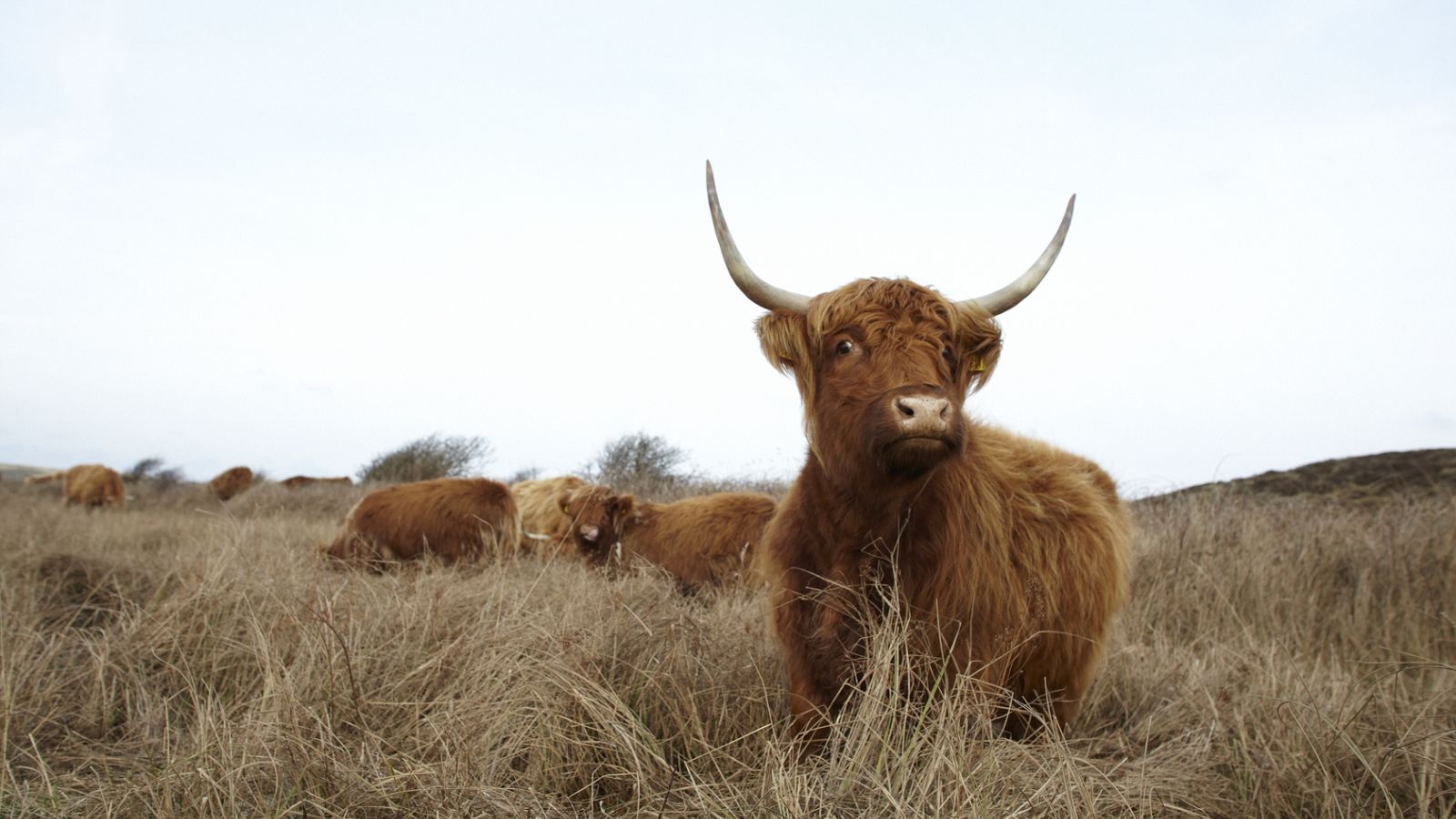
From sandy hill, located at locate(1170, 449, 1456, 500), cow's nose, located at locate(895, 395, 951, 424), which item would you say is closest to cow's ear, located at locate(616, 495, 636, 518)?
sandy hill, located at locate(1170, 449, 1456, 500)

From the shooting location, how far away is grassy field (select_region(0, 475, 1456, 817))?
2186mm

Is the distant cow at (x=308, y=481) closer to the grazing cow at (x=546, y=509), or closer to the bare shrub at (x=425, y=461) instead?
the bare shrub at (x=425, y=461)

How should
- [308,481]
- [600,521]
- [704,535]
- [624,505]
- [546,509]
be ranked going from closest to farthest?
1. [704,535]
2. [600,521]
3. [624,505]
4. [546,509]
5. [308,481]

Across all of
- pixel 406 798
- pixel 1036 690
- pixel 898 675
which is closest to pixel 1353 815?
pixel 1036 690

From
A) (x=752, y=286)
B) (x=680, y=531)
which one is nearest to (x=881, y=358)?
(x=752, y=286)

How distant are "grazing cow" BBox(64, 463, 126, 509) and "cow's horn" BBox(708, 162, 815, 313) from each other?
21.6 m

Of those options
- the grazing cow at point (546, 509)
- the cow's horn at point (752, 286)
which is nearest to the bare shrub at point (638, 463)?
the grazing cow at point (546, 509)

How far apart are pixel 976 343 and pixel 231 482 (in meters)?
24.8

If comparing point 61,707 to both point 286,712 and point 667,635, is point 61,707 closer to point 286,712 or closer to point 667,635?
point 286,712

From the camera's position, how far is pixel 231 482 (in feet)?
77.0

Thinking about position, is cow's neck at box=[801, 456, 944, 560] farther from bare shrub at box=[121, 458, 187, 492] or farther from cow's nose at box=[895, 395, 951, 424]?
bare shrub at box=[121, 458, 187, 492]

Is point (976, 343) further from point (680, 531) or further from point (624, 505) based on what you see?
point (624, 505)

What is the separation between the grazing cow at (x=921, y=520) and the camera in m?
2.74

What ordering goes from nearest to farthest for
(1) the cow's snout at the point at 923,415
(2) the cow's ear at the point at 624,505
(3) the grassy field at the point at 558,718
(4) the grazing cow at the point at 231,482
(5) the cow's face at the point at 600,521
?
(3) the grassy field at the point at 558,718, (1) the cow's snout at the point at 923,415, (5) the cow's face at the point at 600,521, (2) the cow's ear at the point at 624,505, (4) the grazing cow at the point at 231,482
